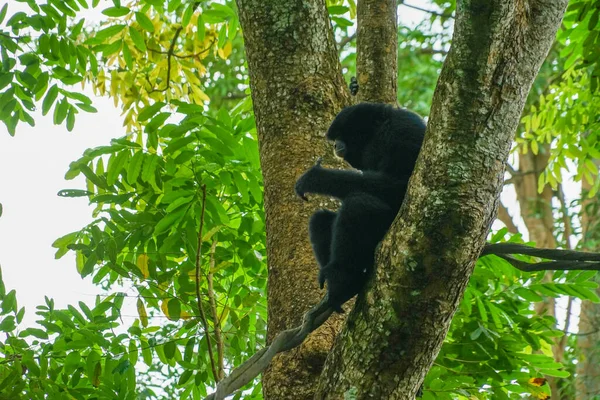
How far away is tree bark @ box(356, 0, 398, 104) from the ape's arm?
1.05m

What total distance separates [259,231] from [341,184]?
1088 mm

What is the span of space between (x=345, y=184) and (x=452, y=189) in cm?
114

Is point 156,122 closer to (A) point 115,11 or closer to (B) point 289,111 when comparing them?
(B) point 289,111

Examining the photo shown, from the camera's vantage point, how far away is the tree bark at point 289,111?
3.46 m

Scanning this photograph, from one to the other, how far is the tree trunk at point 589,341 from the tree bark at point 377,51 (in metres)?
5.78

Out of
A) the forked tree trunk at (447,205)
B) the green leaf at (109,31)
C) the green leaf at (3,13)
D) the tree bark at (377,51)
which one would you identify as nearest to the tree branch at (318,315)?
the forked tree trunk at (447,205)

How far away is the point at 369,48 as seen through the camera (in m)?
4.45

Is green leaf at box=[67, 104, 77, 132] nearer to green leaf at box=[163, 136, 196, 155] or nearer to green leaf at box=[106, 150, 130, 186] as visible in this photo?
green leaf at box=[106, 150, 130, 186]

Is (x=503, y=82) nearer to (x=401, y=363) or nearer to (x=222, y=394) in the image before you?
(x=401, y=363)

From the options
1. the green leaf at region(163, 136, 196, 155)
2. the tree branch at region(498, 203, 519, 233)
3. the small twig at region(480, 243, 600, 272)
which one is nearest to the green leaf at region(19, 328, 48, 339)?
the green leaf at region(163, 136, 196, 155)

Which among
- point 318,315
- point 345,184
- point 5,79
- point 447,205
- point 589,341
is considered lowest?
point 589,341

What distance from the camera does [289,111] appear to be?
12.2ft

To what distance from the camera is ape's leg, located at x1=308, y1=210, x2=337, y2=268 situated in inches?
135

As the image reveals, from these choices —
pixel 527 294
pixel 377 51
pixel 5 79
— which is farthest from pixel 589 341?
pixel 5 79
